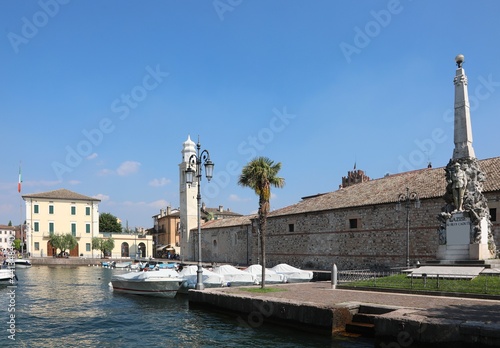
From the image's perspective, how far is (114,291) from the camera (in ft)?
98.0

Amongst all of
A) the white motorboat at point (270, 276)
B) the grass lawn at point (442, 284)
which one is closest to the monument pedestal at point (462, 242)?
the grass lawn at point (442, 284)

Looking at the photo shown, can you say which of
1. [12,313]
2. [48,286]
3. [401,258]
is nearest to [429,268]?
[401,258]

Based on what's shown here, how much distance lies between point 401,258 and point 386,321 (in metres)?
20.7

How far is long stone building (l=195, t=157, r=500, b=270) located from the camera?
98.0ft

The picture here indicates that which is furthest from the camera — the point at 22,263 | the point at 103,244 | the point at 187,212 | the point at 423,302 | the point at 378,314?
the point at 103,244

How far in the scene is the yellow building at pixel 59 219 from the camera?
2918 inches

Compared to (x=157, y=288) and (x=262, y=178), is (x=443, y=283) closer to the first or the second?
(x=262, y=178)

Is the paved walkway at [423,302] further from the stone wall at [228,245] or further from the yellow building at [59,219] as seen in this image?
the yellow building at [59,219]

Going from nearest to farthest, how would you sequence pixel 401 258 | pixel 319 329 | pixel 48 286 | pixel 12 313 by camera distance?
pixel 319 329
pixel 12 313
pixel 401 258
pixel 48 286

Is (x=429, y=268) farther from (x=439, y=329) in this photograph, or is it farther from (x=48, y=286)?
(x=48, y=286)

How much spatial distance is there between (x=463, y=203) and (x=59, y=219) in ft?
228

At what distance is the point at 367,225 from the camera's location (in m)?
34.1

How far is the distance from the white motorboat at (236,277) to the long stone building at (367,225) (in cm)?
1000

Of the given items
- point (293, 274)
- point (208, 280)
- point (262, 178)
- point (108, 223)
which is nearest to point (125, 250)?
point (108, 223)
